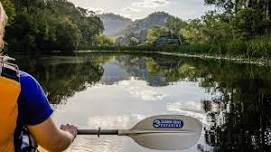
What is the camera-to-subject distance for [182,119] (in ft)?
13.7

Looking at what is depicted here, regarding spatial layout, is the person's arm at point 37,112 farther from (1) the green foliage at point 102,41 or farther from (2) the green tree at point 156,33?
(1) the green foliage at point 102,41

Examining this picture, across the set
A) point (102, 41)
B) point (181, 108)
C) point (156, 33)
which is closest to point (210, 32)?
point (181, 108)

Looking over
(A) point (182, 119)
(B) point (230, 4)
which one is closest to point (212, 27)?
(B) point (230, 4)

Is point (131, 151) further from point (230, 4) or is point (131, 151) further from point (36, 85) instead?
point (230, 4)

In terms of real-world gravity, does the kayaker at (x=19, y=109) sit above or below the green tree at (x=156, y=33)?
above

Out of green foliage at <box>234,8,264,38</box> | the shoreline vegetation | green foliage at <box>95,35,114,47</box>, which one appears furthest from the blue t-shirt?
green foliage at <box>95,35,114,47</box>

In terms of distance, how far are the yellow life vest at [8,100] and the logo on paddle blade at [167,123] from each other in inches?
64.7

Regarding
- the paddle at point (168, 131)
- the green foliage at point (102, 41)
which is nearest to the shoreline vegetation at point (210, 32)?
the paddle at point (168, 131)

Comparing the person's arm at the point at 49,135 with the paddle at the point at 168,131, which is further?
the paddle at the point at 168,131

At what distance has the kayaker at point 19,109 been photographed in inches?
101

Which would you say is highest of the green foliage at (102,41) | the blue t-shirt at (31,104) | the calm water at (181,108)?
the blue t-shirt at (31,104)

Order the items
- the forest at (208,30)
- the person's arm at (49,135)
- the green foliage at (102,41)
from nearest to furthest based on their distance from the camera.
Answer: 1. the person's arm at (49,135)
2. the forest at (208,30)
3. the green foliage at (102,41)

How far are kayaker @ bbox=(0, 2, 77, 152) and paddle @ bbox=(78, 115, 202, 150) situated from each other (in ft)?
4.73

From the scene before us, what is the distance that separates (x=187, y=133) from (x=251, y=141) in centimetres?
483
